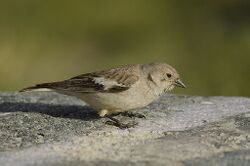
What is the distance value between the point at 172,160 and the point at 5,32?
1010 cm

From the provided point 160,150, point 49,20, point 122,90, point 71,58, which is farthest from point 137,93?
point 49,20

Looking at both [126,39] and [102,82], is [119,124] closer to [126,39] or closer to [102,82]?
[102,82]

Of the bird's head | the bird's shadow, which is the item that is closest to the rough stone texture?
the bird's shadow

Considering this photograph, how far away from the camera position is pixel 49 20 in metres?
15.6

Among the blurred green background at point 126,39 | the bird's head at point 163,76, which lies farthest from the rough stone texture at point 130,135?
the blurred green background at point 126,39

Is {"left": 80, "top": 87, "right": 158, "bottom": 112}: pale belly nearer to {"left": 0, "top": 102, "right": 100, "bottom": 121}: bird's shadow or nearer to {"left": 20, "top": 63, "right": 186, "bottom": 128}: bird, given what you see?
{"left": 20, "top": 63, "right": 186, "bottom": 128}: bird

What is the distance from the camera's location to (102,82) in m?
7.12

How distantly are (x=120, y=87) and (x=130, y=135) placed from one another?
34.9 inches

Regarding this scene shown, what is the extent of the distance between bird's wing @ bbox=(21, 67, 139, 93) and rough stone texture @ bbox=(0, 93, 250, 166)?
0.97ft

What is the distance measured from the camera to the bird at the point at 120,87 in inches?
276

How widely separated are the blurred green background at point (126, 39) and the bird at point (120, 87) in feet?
17.0

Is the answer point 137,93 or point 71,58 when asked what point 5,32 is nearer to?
point 71,58

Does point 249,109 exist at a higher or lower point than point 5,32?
lower

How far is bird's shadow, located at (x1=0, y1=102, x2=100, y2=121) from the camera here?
7.34 metres
